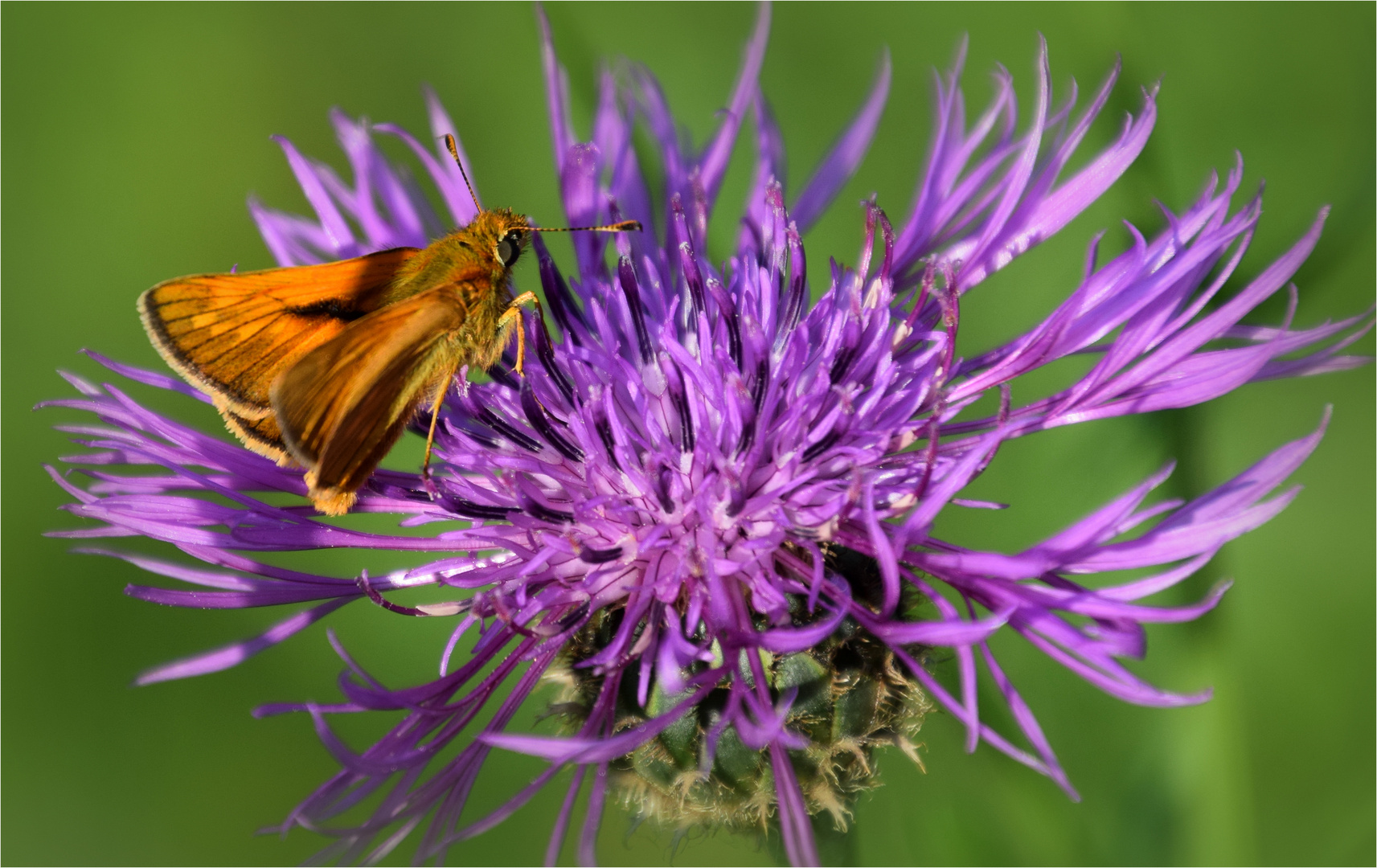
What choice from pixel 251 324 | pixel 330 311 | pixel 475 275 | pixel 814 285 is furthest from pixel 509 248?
pixel 814 285

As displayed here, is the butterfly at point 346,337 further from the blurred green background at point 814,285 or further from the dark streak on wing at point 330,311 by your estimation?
the blurred green background at point 814,285

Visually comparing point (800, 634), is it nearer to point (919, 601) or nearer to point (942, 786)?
point (919, 601)

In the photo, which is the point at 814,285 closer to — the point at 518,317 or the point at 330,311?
the point at 518,317

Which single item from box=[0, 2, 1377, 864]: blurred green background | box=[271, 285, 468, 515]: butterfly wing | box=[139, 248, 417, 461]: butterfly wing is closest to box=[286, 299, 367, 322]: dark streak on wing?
box=[139, 248, 417, 461]: butterfly wing

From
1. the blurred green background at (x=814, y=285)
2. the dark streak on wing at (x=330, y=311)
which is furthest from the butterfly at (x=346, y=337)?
the blurred green background at (x=814, y=285)

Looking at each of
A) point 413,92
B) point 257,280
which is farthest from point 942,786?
point 413,92

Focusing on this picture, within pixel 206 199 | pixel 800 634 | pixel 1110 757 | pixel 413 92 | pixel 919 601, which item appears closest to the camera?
pixel 800 634
